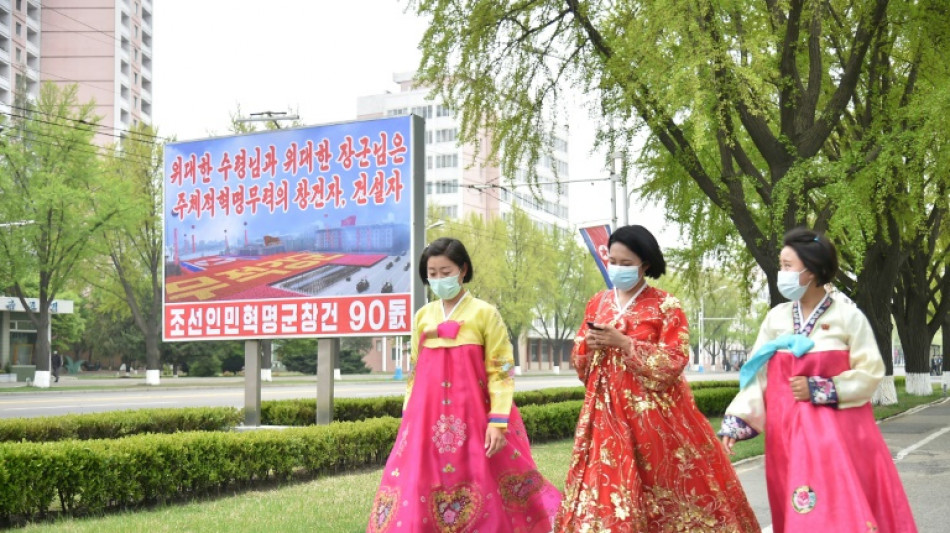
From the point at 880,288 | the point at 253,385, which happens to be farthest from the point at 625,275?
the point at 880,288

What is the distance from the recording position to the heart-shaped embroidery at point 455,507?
5.11 meters

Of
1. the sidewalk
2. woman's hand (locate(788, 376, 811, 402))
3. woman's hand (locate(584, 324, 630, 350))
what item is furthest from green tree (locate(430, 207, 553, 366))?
woman's hand (locate(788, 376, 811, 402))

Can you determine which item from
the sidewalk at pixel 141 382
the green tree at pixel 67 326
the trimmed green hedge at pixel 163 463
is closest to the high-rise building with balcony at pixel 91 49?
the green tree at pixel 67 326

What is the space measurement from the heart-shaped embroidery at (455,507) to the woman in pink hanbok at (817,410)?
134cm

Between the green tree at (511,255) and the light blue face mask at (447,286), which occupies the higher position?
the green tree at (511,255)

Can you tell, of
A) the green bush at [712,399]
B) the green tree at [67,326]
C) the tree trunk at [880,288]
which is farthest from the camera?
the green tree at [67,326]

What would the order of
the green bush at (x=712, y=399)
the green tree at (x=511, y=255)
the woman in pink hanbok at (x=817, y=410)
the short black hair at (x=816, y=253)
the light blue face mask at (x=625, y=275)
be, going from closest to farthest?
the woman in pink hanbok at (x=817, y=410) < the short black hair at (x=816, y=253) < the light blue face mask at (x=625, y=275) < the green bush at (x=712, y=399) < the green tree at (x=511, y=255)

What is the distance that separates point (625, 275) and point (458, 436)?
1202 millimetres

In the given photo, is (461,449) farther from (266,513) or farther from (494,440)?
(266,513)

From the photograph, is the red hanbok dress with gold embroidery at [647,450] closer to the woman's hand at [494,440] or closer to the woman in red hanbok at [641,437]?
the woman in red hanbok at [641,437]

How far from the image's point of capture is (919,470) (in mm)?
10703

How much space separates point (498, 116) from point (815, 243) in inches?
425

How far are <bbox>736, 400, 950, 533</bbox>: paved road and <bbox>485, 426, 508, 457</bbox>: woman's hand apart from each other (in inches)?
107

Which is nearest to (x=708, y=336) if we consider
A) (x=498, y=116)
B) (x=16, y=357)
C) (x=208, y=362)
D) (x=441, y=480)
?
(x=208, y=362)
